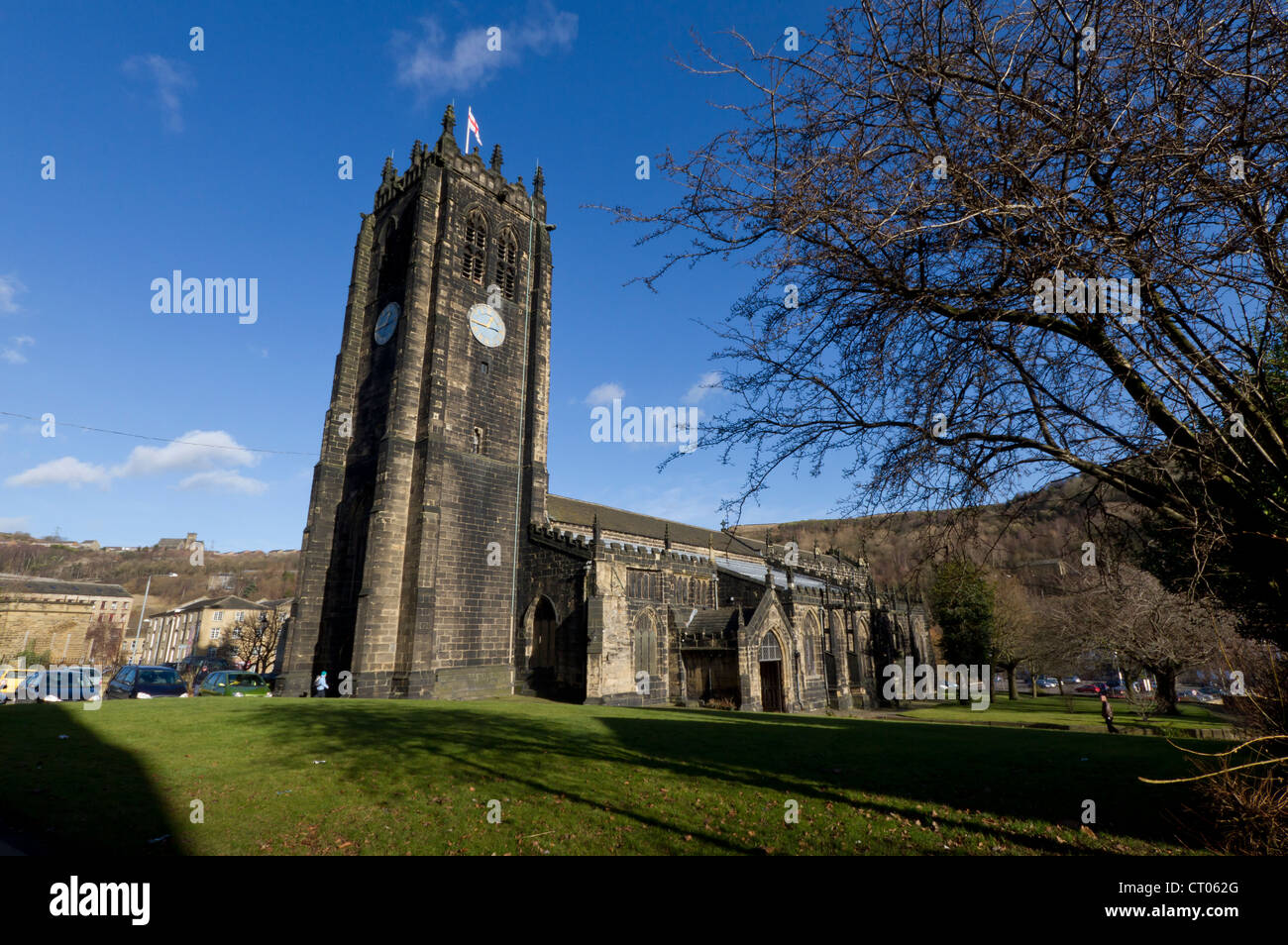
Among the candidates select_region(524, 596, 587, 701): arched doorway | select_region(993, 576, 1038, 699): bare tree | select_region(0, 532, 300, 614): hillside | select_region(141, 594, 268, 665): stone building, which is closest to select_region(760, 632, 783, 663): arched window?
select_region(524, 596, 587, 701): arched doorway

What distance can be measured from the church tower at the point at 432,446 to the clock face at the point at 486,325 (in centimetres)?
6

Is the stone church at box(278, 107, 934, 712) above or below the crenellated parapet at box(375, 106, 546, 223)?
below

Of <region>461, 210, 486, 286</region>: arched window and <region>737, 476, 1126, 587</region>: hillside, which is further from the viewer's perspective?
<region>461, 210, 486, 286</region>: arched window

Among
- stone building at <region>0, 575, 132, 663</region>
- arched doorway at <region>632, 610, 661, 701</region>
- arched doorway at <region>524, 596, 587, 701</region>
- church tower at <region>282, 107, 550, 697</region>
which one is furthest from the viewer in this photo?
stone building at <region>0, 575, 132, 663</region>

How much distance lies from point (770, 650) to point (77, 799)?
26136mm

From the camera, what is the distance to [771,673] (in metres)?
29.3

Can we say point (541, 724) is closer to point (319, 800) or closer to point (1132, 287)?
point (319, 800)

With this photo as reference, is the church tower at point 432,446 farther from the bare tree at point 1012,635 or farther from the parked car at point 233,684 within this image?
the bare tree at point 1012,635

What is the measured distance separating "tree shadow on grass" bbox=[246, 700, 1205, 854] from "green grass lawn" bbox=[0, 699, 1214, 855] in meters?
0.06

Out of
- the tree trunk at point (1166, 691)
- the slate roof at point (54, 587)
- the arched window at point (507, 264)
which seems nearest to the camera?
the tree trunk at point (1166, 691)

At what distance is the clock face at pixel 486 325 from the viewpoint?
1195 inches

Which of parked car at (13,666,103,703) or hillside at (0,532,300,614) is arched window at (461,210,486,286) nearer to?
parked car at (13,666,103,703)

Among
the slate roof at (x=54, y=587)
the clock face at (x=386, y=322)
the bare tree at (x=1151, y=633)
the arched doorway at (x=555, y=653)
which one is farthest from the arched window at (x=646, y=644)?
the slate roof at (x=54, y=587)

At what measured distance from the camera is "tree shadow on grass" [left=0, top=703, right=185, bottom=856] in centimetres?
614
